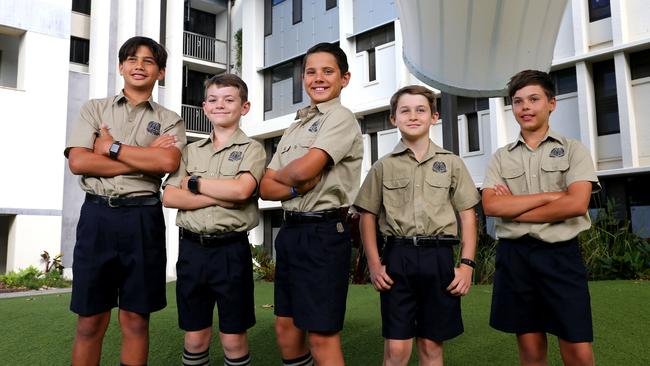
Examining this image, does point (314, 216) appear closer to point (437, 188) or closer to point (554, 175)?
point (437, 188)

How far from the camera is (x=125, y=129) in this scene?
289 centimetres

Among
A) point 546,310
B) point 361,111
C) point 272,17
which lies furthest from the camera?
point 272,17

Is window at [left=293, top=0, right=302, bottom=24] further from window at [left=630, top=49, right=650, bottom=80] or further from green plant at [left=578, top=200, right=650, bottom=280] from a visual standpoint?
green plant at [left=578, top=200, right=650, bottom=280]

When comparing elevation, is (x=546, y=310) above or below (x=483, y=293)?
above

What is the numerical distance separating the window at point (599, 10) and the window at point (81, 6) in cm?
1279

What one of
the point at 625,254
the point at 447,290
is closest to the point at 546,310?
the point at 447,290

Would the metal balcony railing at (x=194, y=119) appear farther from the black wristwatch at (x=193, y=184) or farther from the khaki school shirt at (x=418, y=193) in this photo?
the khaki school shirt at (x=418, y=193)

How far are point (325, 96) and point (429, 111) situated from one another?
51 cm

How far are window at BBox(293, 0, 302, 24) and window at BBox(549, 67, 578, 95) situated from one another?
28.0 ft

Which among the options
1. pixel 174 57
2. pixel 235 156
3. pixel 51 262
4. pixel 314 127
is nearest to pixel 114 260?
pixel 235 156

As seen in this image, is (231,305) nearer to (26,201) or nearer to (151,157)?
(151,157)

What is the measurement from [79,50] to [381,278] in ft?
49.2

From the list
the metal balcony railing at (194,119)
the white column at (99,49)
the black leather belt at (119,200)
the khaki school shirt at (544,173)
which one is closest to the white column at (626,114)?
the khaki school shirt at (544,173)

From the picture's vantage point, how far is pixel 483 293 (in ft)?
20.7
